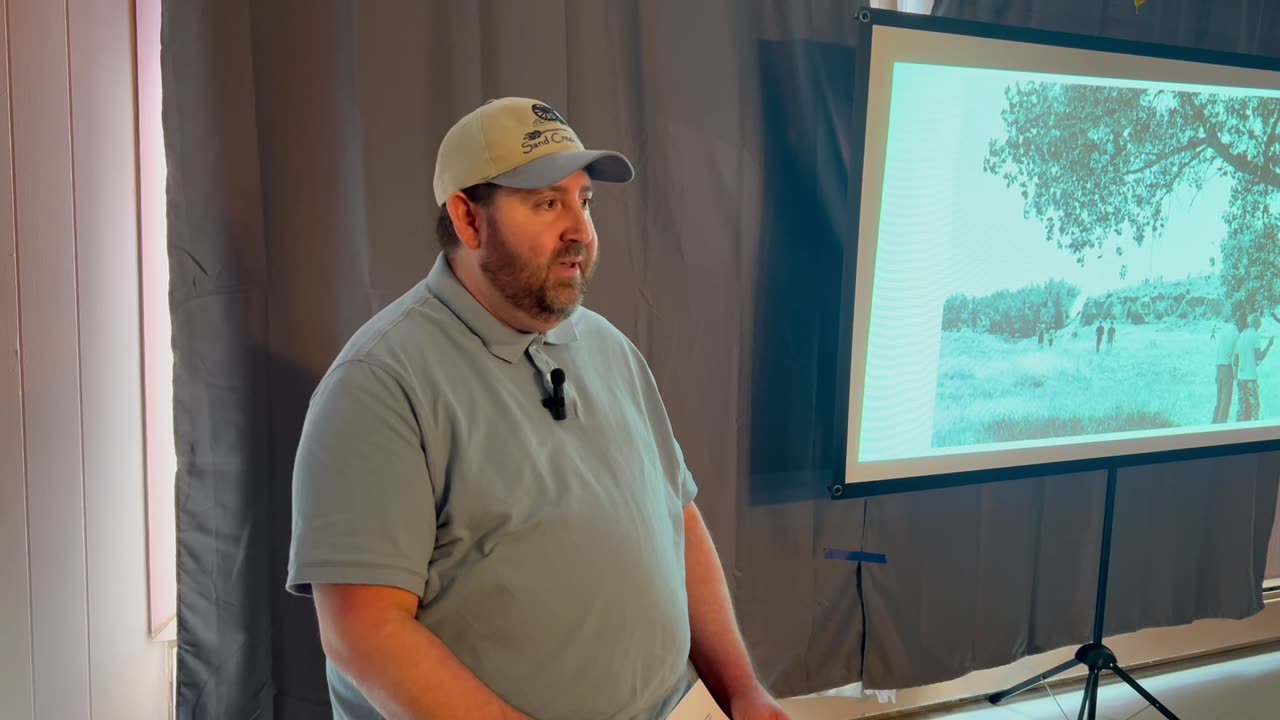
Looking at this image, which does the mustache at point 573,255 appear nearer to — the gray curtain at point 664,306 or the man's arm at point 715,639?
the man's arm at point 715,639

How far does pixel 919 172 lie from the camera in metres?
2.08

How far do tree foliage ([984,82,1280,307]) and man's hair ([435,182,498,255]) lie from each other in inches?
54.3

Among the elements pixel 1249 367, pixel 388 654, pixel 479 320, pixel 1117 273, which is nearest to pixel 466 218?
pixel 479 320

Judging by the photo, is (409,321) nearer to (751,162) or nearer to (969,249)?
(751,162)

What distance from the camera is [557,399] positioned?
1224 mm

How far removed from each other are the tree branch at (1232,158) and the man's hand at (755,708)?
1.94 metres

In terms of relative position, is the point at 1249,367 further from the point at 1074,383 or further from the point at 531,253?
the point at 531,253

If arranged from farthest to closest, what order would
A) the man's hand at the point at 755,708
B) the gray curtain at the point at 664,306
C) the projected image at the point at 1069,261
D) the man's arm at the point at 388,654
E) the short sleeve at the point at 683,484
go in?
1. the projected image at the point at 1069,261
2. the gray curtain at the point at 664,306
3. the short sleeve at the point at 683,484
4. the man's hand at the point at 755,708
5. the man's arm at the point at 388,654

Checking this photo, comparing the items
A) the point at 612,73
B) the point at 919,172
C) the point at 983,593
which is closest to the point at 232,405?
the point at 612,73

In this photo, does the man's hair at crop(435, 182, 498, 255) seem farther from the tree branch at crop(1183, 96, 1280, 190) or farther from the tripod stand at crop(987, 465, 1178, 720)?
the tree branch at crop(1183, 96, 1280, 190)

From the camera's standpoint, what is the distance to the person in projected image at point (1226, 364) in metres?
2.51

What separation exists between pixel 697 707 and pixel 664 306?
104 cm

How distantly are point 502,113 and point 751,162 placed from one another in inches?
39.2

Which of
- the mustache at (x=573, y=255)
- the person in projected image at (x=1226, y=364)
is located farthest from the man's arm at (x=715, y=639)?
the person in projected image at (x=1226, y=364)
